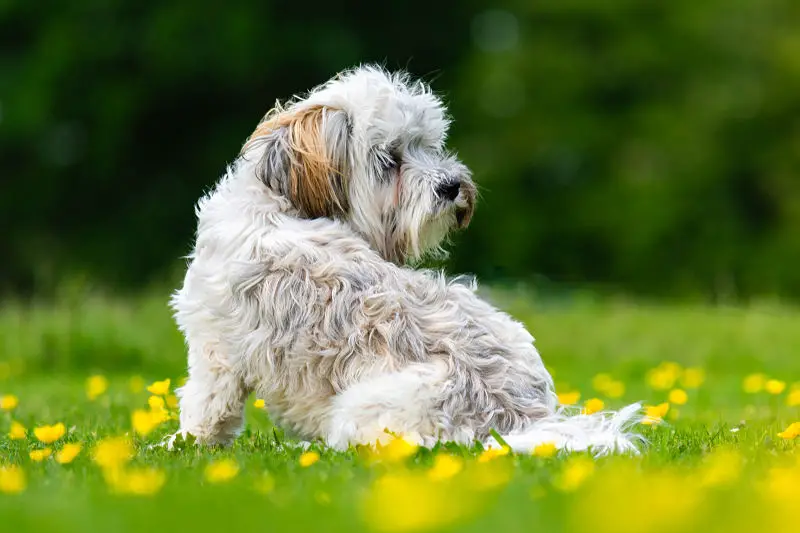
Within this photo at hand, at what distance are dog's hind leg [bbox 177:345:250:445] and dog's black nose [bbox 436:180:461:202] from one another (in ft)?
3.92

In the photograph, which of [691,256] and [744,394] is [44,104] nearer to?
[691,256]

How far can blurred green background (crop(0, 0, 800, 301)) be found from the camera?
918 inches

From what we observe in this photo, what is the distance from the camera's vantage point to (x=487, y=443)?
4773 mm

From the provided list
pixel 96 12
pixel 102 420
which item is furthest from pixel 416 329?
pixel 96 12

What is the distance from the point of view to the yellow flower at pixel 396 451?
13.5 ft

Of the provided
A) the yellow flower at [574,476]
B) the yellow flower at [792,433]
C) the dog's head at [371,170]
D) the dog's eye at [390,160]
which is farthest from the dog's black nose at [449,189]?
the yellow flower at [792,433]

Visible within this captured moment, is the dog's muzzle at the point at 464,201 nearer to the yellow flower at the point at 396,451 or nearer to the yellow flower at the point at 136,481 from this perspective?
the yellow flower at the point at 396,451

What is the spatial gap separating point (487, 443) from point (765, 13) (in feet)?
79.1

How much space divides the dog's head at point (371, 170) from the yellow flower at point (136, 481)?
158 centimetres

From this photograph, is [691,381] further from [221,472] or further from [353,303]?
[221,472]

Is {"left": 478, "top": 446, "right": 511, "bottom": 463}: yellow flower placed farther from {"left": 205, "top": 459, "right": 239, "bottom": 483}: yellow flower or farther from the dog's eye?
the dog's eye

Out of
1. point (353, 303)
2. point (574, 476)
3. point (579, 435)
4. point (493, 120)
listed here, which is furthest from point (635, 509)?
point (493, 120)

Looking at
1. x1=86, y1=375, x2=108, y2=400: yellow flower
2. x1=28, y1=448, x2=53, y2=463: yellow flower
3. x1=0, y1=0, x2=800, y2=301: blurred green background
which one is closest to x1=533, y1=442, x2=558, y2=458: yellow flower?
x1=28, y1=448, x2=53, y2=463: yellow flower

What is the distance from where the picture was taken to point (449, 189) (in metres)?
5.39
